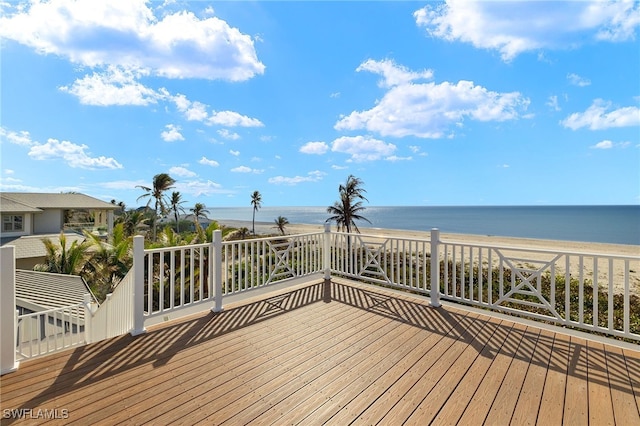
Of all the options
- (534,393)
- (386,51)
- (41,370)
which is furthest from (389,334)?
(386,51)

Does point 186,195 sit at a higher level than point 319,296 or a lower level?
higher

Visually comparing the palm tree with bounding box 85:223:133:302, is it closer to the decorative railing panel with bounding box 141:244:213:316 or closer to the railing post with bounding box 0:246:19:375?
the decorative railing panel with bounding box 141:244:213:316

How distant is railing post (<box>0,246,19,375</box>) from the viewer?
82.4 inches

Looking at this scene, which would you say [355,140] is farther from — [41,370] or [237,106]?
[41,370]

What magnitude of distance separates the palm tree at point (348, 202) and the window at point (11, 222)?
57.0ft

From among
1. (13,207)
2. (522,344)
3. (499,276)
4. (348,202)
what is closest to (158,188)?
(13,207)

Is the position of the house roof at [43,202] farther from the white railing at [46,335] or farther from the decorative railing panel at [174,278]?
the white railing at [46,335]

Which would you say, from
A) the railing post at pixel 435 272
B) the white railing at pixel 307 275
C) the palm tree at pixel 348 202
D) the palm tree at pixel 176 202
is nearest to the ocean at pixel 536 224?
the palm tree at pixel 348 202

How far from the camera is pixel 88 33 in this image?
5.38 m

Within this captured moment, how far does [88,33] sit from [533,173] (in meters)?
67.0

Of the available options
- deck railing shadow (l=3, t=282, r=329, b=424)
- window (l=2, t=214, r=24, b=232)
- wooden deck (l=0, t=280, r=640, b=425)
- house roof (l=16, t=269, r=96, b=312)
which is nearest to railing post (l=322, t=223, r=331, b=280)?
deck railing shadow (l=3, t=282, r=329, b=424)

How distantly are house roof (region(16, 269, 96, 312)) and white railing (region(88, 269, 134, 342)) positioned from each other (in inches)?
90.7

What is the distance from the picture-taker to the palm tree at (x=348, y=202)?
61.6ft

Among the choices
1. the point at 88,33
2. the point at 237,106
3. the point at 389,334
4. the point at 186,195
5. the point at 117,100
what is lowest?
the point at 389,334
